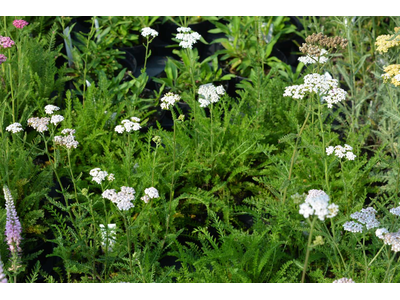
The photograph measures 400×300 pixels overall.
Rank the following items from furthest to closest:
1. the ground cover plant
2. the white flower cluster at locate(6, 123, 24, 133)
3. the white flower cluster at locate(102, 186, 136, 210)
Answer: the white flower cluster at locate(6, 123, 24, 133)
the ground cover plant
the white flower cluster at locate(102, 186, 136, 210)

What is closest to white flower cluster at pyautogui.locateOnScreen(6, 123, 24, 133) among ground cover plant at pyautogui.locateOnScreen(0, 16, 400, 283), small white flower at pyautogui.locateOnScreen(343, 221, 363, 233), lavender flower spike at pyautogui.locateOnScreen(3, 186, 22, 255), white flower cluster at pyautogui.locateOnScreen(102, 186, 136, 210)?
ground cover plant at pyautogui.locateOnScreen(0, 16, 400, 283)

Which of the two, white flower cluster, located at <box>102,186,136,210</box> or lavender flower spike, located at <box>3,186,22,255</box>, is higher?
white flower cluster, located at <box>102,186,136,210</box>

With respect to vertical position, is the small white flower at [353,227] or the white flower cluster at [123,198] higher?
the white flower cluster at [123,198]

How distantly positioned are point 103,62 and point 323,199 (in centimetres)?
321

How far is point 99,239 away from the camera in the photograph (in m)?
2.59

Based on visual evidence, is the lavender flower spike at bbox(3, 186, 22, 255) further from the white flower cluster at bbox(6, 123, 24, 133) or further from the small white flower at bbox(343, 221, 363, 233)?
the small white flower at bbox(343, 221, 363, 233)

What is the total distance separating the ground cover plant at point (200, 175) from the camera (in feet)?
8.16

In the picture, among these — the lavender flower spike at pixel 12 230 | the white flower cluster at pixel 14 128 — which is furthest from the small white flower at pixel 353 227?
the white flower cluster at pixel 14 128

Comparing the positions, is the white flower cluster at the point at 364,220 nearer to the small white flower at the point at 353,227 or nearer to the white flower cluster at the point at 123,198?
the small white flower at the point at 353,227

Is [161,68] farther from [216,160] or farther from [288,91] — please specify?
[288,91]

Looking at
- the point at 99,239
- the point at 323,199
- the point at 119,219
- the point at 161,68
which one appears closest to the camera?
the point at 323,199

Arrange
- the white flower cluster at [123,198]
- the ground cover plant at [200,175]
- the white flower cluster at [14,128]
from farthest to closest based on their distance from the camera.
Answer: the white flower cluster at [14,128] → the ground cover plant at [200,175] → the white flower cluster at [123,198]

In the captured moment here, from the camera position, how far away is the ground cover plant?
249 centimetres

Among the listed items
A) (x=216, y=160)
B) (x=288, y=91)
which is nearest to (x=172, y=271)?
(x=216, y=160)
